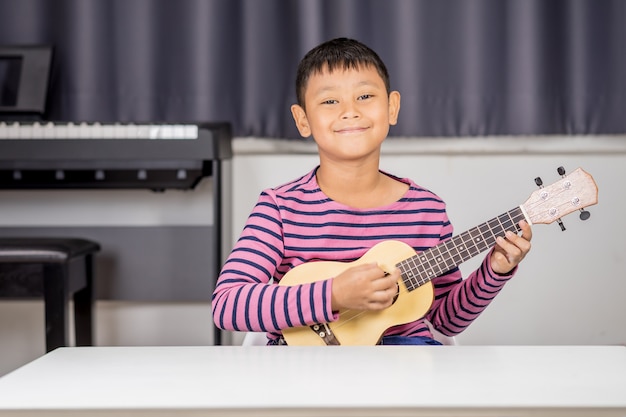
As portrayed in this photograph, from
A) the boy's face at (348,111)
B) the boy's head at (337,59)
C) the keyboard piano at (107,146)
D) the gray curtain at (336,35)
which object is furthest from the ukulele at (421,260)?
the gray curtain at (336,35)

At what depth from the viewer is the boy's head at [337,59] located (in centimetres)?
121

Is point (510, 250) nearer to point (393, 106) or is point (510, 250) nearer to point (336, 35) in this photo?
point (393, 106)

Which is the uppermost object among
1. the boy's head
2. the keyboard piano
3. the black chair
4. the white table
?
the boy's head

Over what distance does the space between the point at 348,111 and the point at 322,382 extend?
61cm

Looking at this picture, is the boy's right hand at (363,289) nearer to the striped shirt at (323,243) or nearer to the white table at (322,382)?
the striped shirt at (323,243)

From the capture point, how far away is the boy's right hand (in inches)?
40.6

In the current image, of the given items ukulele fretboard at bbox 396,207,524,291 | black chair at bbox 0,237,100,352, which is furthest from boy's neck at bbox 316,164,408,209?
black chair at bbox 0,237,100,352

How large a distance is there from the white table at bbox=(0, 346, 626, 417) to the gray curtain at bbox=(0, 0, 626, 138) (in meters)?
1.57

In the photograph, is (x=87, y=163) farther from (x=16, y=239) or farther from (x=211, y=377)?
(x=211, y=377)

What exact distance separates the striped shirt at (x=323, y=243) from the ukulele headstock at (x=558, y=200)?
0.34ft

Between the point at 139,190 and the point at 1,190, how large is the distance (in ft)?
1.45

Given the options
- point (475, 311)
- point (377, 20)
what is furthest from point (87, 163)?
point (475, 311)

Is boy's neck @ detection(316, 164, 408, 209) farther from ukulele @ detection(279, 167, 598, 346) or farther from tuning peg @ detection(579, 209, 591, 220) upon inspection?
tuning peg @ detection(579, 209, 591, 220)

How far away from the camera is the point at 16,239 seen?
1.89m
